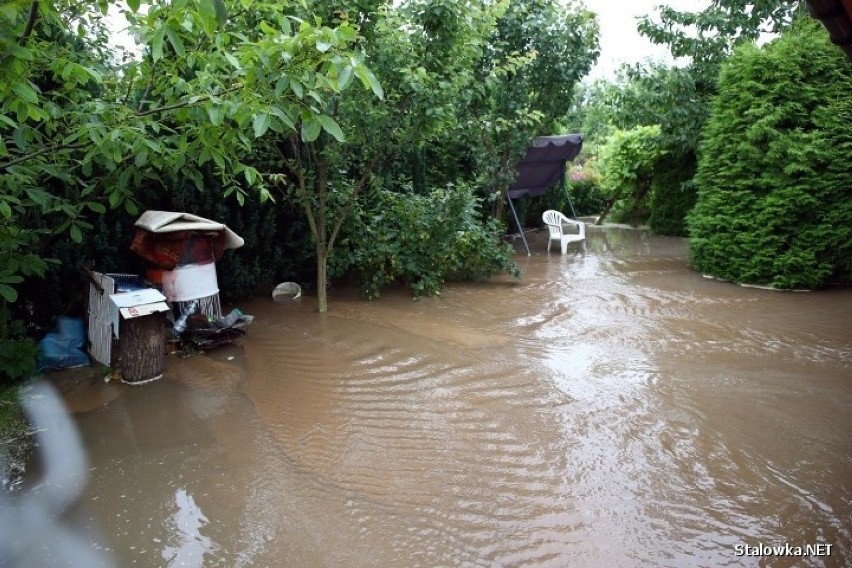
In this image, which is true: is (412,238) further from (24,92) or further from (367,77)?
(24,92)

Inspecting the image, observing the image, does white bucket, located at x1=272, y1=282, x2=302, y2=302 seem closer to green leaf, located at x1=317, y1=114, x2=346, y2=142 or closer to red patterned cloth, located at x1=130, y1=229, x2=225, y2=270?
red patterned cloth, located at x1=130, y1=229, x2=225, y2=270

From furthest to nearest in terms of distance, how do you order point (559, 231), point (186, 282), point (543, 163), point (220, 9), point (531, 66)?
point (543, 163)
point (559, 231)
point (531, 66)
point (186, 282)
point (220, 9)

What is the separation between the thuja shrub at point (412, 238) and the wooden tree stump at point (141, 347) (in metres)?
2.91

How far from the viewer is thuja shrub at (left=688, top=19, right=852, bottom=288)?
6.97m

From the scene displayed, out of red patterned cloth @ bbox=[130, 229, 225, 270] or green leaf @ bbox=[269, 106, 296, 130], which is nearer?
green leaf @ bbox=[269, 106, 296, 130]

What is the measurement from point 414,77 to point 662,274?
527 cm

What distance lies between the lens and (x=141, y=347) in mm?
4395

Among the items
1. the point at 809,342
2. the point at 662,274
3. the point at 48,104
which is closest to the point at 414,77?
the point at 48,104

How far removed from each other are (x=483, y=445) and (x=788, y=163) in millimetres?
6087

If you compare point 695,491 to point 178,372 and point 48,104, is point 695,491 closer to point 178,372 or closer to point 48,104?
point 178,372

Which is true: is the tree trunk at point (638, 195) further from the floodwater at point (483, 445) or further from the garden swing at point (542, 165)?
the floodwater at point (483, 445)

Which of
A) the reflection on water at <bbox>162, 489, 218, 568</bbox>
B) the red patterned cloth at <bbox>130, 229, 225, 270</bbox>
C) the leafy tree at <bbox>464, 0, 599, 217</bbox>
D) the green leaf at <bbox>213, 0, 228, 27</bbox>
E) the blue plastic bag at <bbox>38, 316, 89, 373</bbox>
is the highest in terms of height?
the leafy tree at <bbox>464, 0, 599, 217</bbox>

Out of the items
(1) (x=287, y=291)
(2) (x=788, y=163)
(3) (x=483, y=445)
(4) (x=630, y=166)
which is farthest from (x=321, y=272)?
(4) (x=630, y=166)

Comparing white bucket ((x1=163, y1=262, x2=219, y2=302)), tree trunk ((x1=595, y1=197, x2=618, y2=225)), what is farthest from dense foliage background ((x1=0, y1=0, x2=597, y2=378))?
tree trunk ((x1=595, y1=197, x2=618, y2=225))
